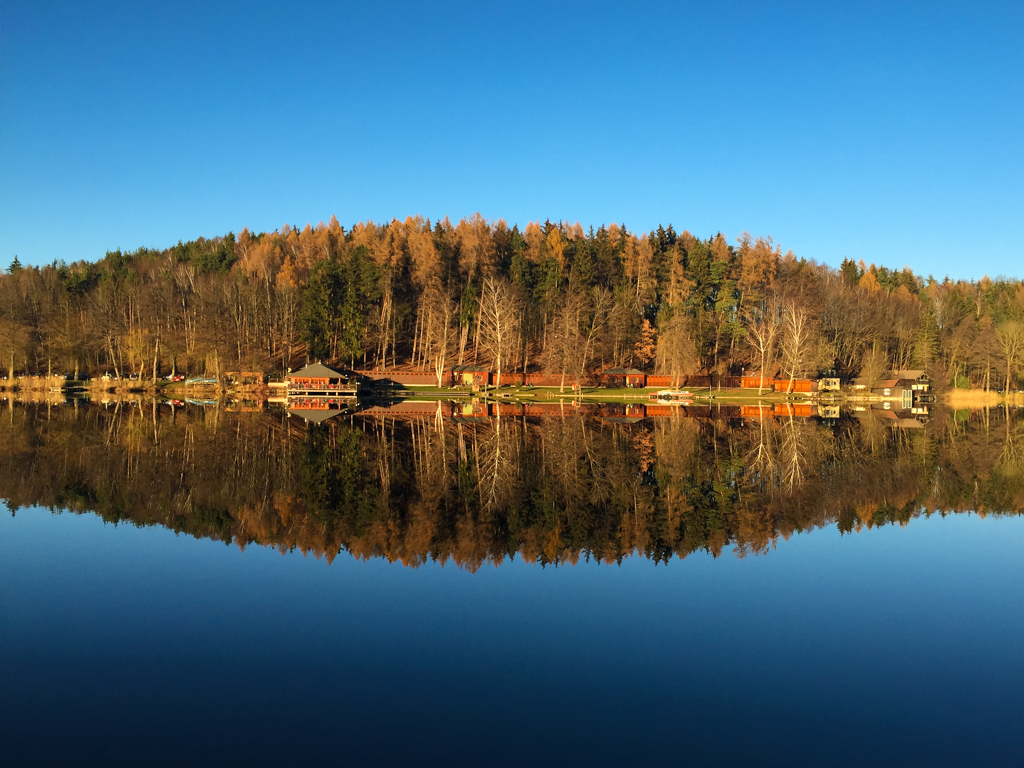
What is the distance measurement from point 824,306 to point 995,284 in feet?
199

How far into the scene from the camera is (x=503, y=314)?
77.8 metres

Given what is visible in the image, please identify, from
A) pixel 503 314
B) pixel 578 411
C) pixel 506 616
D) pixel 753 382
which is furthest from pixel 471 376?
pixel 506 616

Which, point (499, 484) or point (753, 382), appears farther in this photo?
point (753, 382)

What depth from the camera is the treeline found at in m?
78.6

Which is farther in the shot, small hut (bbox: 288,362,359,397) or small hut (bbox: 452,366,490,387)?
small hut (bbox: 452,366,490,387)

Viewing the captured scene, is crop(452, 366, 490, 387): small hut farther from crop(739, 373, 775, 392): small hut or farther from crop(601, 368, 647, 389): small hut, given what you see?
crop(739, 373, 775, 392): small hut

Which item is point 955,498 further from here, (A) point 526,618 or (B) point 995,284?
(B) point 995,284

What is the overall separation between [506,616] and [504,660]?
1.62m

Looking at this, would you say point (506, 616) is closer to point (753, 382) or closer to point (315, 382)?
point (315, 382)

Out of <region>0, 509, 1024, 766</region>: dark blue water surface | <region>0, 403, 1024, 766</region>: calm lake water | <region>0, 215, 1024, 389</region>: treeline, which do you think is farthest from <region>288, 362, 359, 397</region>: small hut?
<region>0, 509, 1024, 766</region>: dark blue water surface

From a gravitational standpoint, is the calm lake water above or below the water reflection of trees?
below

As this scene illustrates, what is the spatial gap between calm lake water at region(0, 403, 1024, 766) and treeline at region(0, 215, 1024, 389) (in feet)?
177

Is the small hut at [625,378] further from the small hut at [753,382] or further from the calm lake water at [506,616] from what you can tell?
the calm lake water at [506,616]

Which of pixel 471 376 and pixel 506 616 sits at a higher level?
pixel 471 376
